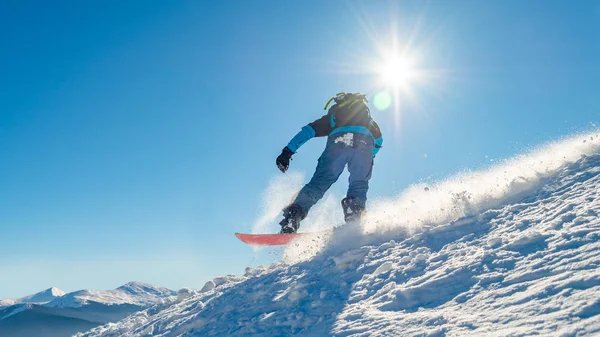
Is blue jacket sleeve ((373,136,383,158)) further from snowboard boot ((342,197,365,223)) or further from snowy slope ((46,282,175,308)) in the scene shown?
snowy slope ((46,282,175,308))

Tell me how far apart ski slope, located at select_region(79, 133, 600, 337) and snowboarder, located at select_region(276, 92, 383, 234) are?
1141 millimetres

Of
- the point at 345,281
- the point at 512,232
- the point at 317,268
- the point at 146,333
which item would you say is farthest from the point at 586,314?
the point at 146,333

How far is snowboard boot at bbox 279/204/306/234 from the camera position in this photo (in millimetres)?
6320

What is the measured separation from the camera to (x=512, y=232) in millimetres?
3084

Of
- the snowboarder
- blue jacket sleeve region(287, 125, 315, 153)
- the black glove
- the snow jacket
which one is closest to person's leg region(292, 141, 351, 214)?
the snowboarder

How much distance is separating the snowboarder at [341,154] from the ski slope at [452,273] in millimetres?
1141

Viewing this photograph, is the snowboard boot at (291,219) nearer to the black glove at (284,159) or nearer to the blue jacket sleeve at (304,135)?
the black glove at (284,159)

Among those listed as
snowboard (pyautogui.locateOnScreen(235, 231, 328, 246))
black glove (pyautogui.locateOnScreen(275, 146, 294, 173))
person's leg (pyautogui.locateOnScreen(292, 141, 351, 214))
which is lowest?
snowboard (pyautogui.locateOnScreen(235, 231, 328, 246))

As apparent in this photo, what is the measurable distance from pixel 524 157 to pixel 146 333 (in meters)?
5.55

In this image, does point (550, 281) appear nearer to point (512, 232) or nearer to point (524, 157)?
point (512, 232)

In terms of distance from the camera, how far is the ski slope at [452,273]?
2037 millimetres

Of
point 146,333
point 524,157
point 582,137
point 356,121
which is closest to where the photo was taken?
point 146,333

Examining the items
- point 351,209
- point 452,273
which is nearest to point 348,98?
point 351,209

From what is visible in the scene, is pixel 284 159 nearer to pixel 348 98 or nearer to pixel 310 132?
pixel 310 132
